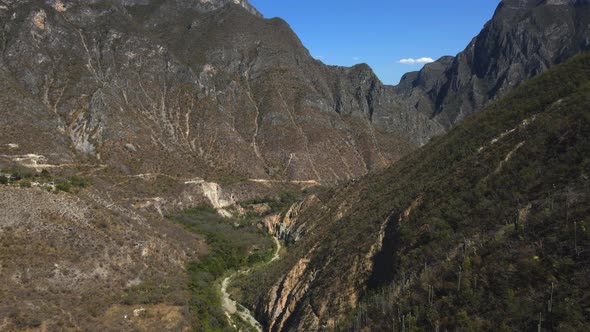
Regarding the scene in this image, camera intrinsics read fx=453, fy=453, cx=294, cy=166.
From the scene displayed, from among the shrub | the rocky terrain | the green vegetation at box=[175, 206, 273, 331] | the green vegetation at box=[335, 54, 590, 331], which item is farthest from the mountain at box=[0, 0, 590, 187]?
the green vegetation at box=[335, 54, 590, 331]

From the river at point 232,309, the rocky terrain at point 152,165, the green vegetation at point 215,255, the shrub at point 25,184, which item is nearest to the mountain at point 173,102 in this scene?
the rocky terrain at point 152,165

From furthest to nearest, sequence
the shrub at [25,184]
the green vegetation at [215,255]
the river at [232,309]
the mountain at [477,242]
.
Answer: the shrub at [25,184] → the river at [232,309] → the green vegetation at [215,255] → the mountain at [477,242]

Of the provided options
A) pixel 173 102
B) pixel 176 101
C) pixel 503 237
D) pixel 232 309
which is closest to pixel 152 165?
pixel 173 102

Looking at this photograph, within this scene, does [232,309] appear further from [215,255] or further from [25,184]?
[25,184]

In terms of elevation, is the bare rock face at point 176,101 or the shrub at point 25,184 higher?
the bare rock face at point 176,101

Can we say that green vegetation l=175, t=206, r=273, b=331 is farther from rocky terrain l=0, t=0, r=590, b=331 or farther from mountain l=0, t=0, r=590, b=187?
mountain l=0, t=0, r=590, b=187

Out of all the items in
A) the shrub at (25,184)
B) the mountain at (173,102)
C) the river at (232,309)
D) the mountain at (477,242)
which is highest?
the mountain at (173,102)

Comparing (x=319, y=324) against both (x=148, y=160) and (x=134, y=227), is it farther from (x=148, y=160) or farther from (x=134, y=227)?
(x=148, y=160)

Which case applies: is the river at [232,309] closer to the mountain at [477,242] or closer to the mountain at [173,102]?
the mountain at [477,242]
